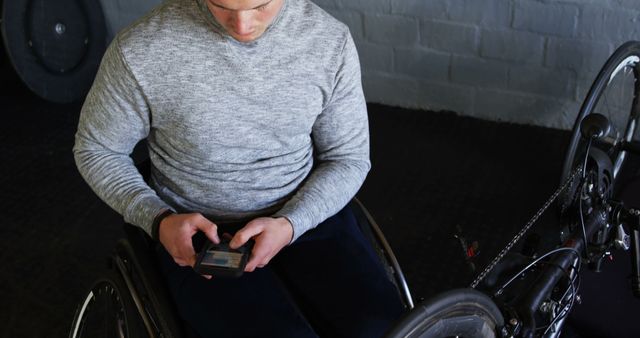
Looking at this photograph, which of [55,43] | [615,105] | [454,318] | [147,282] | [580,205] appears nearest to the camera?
[454,318]

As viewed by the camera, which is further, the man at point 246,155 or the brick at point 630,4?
the brick at point 630,4

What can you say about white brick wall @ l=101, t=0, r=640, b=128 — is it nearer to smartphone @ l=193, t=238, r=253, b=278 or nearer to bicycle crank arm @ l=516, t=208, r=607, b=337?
bicycle crank arm @ l=516, t=208, r=607, b=337

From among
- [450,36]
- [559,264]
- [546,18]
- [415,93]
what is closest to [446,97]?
[415,93]

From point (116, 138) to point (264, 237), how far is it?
0.31 metres

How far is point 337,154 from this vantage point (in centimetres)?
140

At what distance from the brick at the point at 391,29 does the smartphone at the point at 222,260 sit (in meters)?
1.60

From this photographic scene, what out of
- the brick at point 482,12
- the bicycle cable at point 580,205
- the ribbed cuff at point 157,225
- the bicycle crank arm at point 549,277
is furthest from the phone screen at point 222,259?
the brick at point 482,12

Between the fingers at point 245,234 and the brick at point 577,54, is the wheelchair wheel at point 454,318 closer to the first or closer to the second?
the fingers at point 245,234

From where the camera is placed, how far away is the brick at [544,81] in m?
2.51

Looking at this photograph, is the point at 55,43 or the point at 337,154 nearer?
the point at 337,154

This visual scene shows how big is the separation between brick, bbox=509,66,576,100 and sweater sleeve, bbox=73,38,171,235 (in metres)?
1.62

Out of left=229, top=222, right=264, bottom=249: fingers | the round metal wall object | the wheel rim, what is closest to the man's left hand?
left=229, top=222, right=264, bottom=249: fingers

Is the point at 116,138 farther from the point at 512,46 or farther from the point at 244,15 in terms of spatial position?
the point at 512,46

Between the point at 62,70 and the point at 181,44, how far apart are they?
75.3 inches
